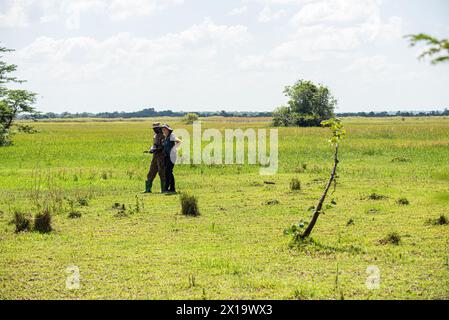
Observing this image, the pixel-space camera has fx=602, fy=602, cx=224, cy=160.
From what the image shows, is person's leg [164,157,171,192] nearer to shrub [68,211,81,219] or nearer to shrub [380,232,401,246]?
shrub [68,211,81,219]

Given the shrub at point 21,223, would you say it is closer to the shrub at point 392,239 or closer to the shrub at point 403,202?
the shrub at point 392,239

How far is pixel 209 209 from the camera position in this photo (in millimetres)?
14883

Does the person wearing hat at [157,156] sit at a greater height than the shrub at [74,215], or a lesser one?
greater


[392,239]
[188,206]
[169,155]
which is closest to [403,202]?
[392,239]

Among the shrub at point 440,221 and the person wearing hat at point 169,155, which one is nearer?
the shrub at point 440,221

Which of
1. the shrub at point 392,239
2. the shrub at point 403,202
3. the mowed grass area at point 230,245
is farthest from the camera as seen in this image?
the shrub at point 403,202

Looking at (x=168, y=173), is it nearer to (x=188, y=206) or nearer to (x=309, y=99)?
(x=188, y=206)

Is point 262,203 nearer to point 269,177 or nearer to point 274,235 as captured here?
point 274,235

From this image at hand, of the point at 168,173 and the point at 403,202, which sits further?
the point at 168,173

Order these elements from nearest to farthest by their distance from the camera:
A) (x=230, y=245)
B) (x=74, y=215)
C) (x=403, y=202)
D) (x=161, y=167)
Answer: (x=230, y=245)
(x=74, y=215)
(x=403, y=202)
(x=161, y=167)

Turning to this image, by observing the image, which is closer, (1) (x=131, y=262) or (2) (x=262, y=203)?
(1) (x=131, y=262)

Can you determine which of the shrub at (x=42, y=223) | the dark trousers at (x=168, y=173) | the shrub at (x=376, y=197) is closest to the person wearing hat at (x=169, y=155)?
the dark trousers at (x=168, y=173)
